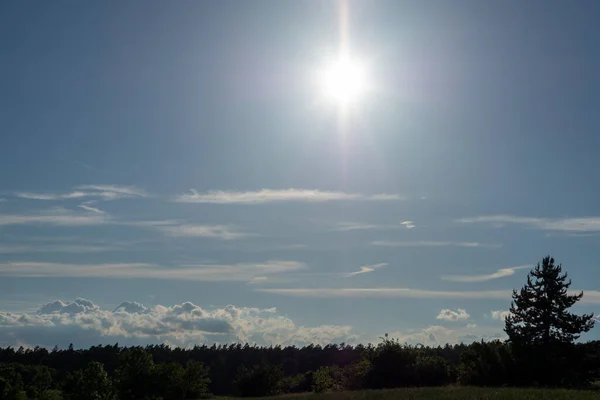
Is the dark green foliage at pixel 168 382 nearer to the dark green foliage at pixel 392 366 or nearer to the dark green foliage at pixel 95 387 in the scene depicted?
the dark green foliage at pixel 95 387

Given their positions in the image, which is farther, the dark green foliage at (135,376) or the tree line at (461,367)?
the dark green foliage at (135,376)

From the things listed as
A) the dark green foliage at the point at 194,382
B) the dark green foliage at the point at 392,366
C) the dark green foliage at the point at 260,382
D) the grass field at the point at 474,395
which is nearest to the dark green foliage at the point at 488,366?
the dark green foliage at the point at 392,366

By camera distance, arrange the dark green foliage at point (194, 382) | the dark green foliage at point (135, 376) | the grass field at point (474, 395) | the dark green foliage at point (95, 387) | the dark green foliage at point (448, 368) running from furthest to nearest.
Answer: the dark green foliage at point (95, 387) → the dark green foliage at point (194, 382) → the dark green foliage at point (135, 376) → the dark green foliage at point (448, 368) → the grass field at point (474, 395)

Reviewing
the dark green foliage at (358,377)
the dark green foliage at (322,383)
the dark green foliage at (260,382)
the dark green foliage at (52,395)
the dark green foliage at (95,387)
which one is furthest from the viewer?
the dark green foliage at (52,395)

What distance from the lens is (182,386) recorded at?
7488 cm

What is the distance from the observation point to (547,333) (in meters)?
48.6

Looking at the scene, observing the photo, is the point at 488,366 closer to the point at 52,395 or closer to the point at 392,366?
the point at 392,366

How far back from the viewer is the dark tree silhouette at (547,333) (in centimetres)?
4678

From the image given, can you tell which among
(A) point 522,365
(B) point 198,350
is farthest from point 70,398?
(B) point 198,350

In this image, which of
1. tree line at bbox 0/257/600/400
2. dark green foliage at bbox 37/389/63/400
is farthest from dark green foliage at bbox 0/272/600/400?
dark green foliage at bbox 37/389/63/400

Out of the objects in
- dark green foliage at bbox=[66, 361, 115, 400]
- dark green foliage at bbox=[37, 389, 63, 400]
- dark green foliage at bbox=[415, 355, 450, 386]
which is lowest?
dark green foliage at bbox=[37, 389, 63, 400]

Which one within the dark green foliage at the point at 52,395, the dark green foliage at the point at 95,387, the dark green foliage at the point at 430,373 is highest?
the dark green foliage at the point at 430,373

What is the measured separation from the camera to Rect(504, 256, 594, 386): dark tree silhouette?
153 ft

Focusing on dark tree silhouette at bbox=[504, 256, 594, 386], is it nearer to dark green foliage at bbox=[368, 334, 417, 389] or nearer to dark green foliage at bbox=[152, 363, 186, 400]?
dark green foliage at bbox=[368, 334, 417, 389]
